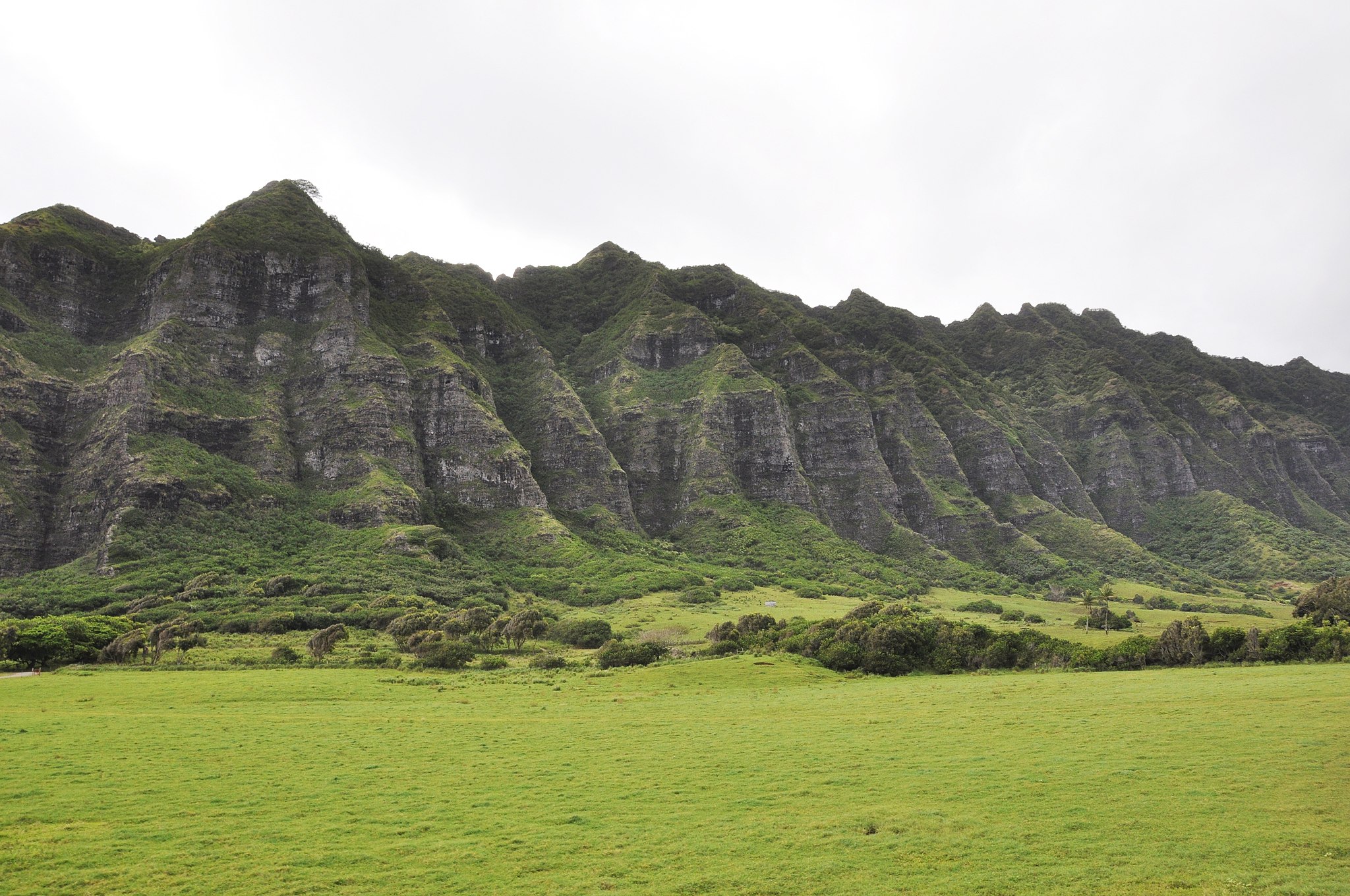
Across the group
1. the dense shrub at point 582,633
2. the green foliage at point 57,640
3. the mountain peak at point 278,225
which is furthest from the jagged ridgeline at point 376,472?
the dense shrub at point 582,633

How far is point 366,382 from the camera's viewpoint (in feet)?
491

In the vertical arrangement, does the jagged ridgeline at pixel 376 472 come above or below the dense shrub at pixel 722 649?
above

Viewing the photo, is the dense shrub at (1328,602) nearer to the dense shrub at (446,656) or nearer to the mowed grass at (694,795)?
the mowed grass at (694,795)

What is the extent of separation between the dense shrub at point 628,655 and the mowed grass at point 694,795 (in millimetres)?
19955

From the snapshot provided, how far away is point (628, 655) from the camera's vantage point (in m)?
62.3

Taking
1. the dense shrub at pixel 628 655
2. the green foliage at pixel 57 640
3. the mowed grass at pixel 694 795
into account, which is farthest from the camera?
the dense shrub at pixel 628 655

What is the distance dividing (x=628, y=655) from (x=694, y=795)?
1572 inches

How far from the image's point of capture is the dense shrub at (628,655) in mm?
61719

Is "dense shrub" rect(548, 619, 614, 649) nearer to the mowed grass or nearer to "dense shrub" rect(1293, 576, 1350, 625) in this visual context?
the mowed grass

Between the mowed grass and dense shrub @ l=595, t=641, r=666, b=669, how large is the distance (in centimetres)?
1996

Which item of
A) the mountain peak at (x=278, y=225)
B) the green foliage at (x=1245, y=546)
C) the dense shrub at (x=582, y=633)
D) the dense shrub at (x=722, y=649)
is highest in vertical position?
the mountain peak at (x=278, y=225)

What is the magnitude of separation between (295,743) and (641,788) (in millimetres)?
16936

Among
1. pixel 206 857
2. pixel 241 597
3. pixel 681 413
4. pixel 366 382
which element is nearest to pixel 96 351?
pixel 366 382

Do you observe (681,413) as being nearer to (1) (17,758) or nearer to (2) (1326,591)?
(2) (1326,591)
